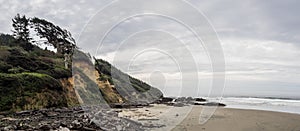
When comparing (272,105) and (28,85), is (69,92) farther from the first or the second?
(272,105)

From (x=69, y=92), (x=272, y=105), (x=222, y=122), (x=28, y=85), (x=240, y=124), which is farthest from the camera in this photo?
(x=272, y=105)

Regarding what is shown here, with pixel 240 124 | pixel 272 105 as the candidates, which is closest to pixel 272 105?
pixel 272 105

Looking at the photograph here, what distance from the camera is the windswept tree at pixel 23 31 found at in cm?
3719

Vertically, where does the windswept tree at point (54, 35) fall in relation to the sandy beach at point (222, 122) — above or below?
above

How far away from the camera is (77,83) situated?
3231 centimetres

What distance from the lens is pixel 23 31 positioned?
126 feet

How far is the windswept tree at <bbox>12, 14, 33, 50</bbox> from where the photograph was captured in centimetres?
3719

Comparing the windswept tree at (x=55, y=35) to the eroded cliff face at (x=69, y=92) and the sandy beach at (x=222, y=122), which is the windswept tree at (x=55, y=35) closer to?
the eroded cliff face at (x=69, y=92)

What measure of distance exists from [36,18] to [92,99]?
1783 cm

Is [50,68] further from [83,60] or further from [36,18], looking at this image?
[36,18]

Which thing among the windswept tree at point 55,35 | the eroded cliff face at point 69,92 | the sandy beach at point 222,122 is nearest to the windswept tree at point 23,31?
the windswept tree at point 55,35

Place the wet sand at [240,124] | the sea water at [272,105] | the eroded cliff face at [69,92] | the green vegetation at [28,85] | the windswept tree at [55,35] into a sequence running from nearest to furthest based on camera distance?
the wet sand at [240,124] < the green vegetation at [28,85] < the eroded cliff face at [69,92] < the sea water at [272,105] < the windswept tree at [55,35]

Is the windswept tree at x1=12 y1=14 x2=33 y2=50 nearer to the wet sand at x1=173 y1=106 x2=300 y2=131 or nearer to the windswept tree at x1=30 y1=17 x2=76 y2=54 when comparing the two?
the windswept tree at x1=30 y1=17 x2=76 y2=54

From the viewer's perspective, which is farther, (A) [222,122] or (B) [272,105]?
(B) [272,105]
